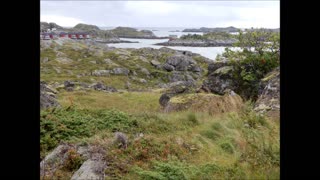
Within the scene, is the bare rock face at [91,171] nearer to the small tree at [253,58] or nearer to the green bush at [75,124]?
the green bush at [75,124]

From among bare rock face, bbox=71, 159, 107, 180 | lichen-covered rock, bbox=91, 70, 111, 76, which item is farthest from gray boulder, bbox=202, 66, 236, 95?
lichen-covered rock, bbox=91, 70, 111, 76

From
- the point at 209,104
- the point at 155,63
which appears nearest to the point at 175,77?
the point at 155,63

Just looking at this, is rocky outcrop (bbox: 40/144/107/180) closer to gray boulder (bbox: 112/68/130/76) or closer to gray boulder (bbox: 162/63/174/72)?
gray boulder (bbox: 112/68/130/76)

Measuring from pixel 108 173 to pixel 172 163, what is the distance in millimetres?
1331

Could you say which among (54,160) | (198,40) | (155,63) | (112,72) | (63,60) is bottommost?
(54,160)

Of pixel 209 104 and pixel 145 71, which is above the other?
pixel 145 71

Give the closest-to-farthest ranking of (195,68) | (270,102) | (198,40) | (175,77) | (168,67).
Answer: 1. (270,102)
2. (175,77)
3. (195,68)
4. (168,67)
5. (198,40)

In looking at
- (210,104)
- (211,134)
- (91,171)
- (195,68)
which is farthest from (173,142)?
(195,68)

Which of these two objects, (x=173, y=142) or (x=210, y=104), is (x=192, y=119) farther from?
(x=173, y=142)

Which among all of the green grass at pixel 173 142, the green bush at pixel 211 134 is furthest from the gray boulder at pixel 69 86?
the green bush at pixel 211 134

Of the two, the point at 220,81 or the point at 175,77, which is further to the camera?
the point at 175,77

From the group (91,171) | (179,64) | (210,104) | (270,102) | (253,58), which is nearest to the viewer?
(91,171)
